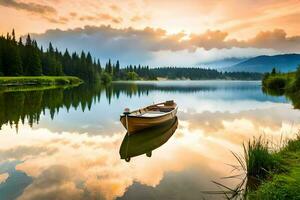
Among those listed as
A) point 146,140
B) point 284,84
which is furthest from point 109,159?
point 284,84

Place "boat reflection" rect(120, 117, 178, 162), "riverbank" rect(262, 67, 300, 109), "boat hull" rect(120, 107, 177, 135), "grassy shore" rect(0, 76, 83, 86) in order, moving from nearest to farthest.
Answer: "boat reflection" rect(120, 117, 178, 162), "boat hull" rect(120, 107, 177, 135), "riverbank" rect(262, 67, 300, 109), "grassy shore" rect(0, 76, 83, 86)

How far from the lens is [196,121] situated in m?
20.9

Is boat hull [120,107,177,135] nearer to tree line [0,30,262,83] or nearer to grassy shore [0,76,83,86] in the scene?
grassy shore [0,76,83,86]

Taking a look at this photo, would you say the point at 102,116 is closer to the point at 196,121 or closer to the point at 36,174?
the point at 196,121

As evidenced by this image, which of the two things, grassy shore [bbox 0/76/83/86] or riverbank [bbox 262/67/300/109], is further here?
grassy shore [bbox 0/76/83/86]

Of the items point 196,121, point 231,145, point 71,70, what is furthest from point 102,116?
point 71,70

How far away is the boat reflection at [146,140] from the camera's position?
1198 centimetres

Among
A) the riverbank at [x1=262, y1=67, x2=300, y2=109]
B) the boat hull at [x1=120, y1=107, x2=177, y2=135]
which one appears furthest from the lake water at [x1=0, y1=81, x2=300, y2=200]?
the riverbank at [x1=262, y1=67, x2=300, y2=109]

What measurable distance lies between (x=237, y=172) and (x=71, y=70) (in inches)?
4030

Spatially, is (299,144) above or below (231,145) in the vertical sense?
above

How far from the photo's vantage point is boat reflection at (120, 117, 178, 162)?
1198 centimetres

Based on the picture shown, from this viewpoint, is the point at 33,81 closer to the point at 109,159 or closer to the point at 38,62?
the point at 38,62

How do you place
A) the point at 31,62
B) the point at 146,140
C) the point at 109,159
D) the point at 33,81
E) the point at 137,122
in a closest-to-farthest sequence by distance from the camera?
the point at 109,159 < the point at 146,140 < the point at 137,122 < the point at 33,81 < the point at 31,62

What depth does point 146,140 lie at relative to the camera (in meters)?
14.2
